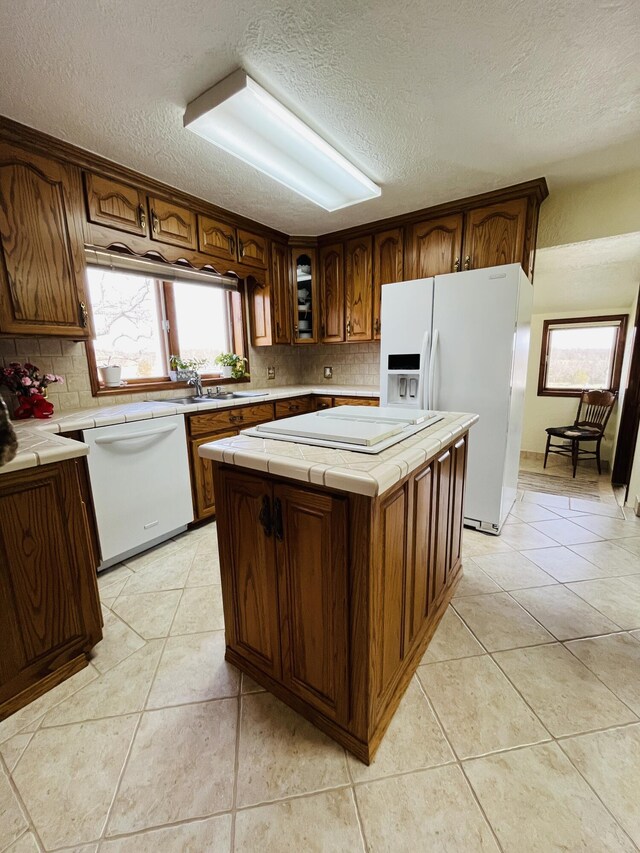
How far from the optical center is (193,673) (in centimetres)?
140

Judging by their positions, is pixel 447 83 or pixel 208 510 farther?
Answer: pixel 208 510

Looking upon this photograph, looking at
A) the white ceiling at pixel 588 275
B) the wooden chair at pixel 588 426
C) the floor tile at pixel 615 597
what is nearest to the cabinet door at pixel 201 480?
the floor tile at pixel 615 597

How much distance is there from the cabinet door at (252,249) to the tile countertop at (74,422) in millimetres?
1205

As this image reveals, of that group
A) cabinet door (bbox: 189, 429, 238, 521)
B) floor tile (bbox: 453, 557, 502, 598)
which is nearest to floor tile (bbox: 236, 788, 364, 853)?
floor tile (bbox: 453, 557, 502, 598)

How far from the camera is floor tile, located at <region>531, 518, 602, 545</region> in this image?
240cm

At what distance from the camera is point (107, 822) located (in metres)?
0.94

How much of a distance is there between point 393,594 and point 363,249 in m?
3.13

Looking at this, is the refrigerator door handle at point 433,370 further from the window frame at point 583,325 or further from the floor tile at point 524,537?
the window frame at point 583,325

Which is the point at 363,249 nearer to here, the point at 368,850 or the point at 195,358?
the point at 195,358

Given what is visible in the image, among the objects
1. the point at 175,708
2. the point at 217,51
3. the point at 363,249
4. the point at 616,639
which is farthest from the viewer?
the point at 363,249

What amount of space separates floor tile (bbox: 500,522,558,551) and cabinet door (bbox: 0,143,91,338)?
10.0ft

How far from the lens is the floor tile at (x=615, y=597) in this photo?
166 centimetres

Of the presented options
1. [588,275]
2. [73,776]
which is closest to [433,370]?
[73,776]

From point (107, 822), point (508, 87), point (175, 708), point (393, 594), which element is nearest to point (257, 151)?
point (508, 87)
